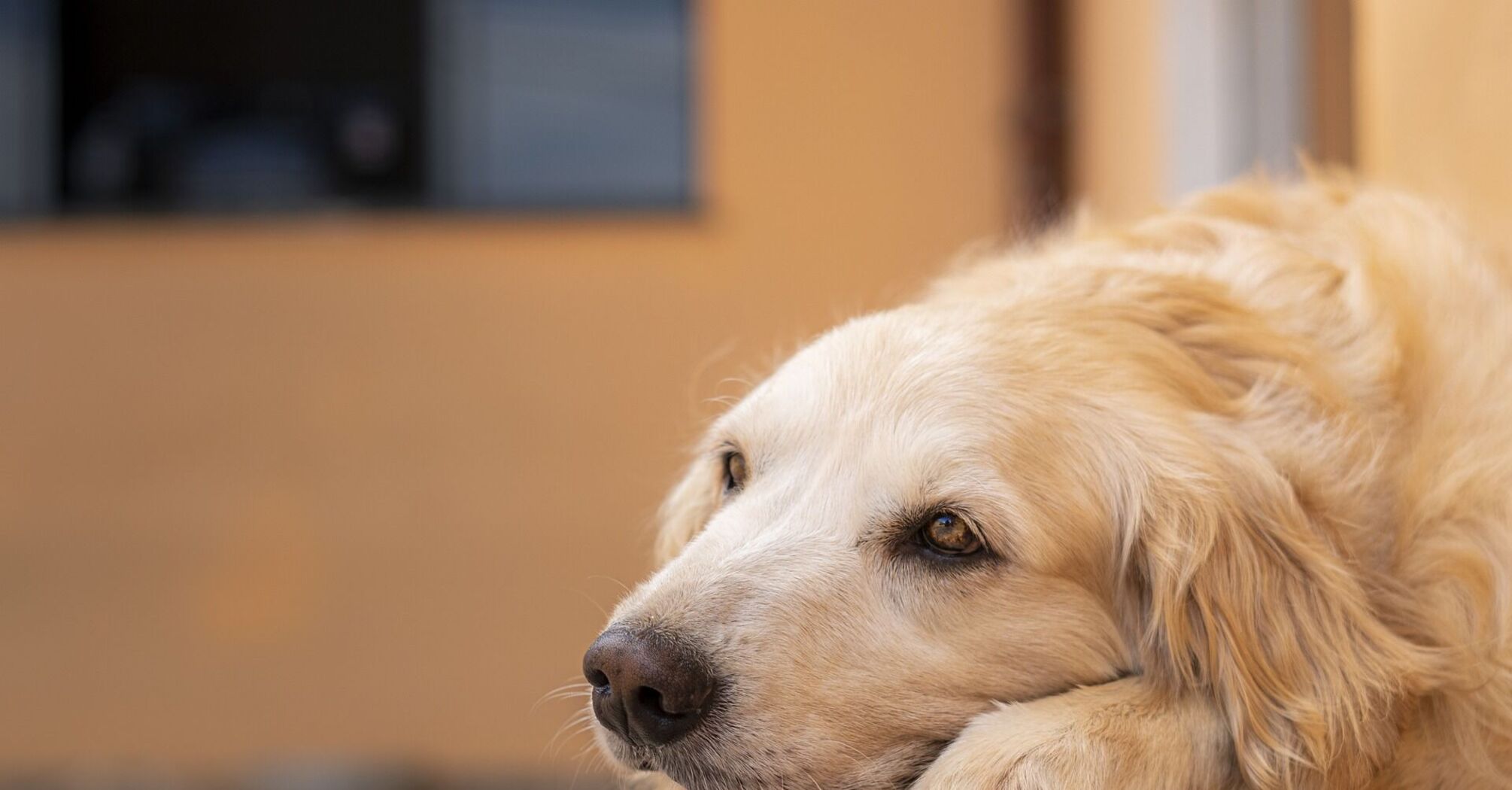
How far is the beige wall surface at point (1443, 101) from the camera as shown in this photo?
180 centimetres

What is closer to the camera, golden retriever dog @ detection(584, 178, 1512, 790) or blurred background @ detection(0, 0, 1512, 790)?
golden retriever dog @ detection(584, 178, 1512, 790)

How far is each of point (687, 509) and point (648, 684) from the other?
653mm

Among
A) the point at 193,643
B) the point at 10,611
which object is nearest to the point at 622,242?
the point at 193,643

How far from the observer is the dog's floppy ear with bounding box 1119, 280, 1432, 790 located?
133cm

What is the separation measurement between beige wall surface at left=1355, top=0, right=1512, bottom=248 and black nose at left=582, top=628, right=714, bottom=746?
3.89 ft

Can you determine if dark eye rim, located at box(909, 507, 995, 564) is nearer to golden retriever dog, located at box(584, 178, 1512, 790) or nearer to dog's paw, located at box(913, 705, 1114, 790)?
golden retriever dog, located at box(584, 178, 1512, 790)

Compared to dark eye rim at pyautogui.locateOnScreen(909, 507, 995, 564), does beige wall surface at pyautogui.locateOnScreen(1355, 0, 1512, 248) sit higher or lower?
higher

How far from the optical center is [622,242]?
5.48 metres

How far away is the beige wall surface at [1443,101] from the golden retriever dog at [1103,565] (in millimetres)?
285

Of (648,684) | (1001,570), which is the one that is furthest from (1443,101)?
(648,684)

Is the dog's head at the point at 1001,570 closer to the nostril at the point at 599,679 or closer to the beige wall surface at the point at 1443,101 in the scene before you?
the nostril at the point at 599,679

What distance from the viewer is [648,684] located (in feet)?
4.40

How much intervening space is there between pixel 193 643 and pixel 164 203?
175 cm

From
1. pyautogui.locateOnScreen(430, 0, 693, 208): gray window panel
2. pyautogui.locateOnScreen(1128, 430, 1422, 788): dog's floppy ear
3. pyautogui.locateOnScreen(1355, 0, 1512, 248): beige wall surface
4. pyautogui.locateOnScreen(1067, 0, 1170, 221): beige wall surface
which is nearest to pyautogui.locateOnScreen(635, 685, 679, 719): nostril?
pyautogui.locateOnScreen(1128, 430, 1422, 788): dog's floppy ear
